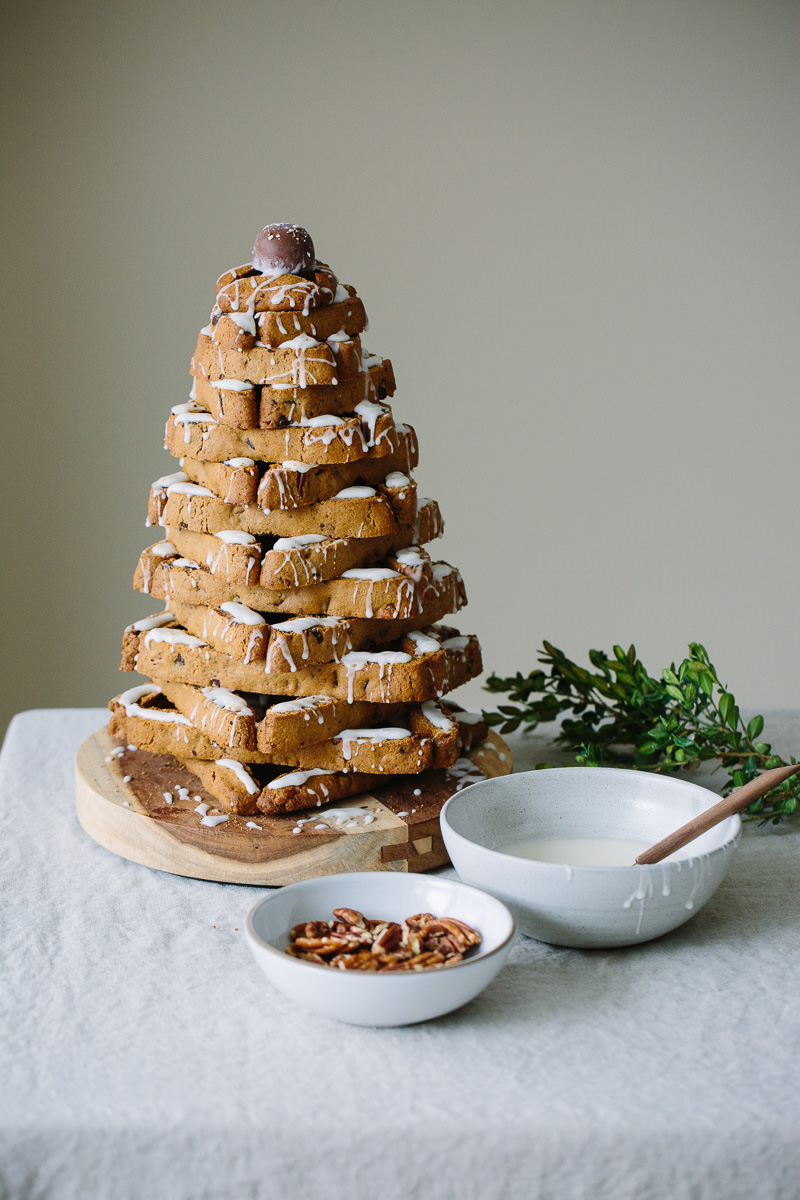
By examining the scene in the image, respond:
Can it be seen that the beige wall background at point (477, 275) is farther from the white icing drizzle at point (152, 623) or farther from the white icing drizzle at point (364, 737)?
the white icing drizzle at point (364, 737)

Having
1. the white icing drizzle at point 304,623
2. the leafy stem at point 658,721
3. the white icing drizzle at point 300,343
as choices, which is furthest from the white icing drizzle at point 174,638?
the leafy stem at point 658,721

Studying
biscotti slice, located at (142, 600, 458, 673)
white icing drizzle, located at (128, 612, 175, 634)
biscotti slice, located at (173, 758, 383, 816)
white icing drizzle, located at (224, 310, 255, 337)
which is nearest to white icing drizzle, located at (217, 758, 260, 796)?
biscotti slice, located at (173, 758, 383, 816)

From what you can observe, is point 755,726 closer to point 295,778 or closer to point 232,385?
point 295,778

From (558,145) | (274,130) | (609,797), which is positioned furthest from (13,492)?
(609,797)

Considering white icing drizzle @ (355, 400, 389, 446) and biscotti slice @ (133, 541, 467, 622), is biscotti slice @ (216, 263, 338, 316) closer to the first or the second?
white icing drizzle @ (355, 400, 389, 446)

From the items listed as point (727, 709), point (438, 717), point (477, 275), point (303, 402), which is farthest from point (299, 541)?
point (477, 275)

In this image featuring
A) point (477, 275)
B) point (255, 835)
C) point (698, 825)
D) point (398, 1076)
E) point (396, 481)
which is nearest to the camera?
point (398, 1076)

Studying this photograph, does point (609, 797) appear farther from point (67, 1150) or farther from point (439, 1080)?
point (67, 1150)
